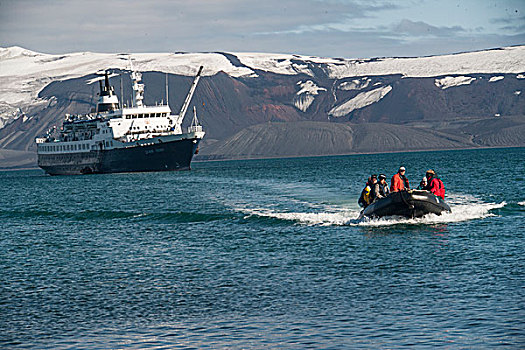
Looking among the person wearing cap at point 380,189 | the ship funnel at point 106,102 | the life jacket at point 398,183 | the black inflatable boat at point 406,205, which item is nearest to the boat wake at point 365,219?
the black inflatable boat at point 406,205

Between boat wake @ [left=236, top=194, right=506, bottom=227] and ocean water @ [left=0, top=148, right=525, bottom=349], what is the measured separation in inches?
4.3

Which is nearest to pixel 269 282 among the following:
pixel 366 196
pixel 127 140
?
pixel 366 196

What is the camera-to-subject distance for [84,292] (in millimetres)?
22422

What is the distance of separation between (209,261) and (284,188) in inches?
1757

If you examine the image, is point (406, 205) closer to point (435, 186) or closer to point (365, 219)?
point (435, 186)

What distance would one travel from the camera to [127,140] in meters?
123

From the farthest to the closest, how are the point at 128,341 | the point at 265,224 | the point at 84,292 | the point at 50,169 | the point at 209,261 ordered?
the point at 50,169 < the point at 265,224 < the point at 209,261 < the point at 84,292 < the point at 128,341

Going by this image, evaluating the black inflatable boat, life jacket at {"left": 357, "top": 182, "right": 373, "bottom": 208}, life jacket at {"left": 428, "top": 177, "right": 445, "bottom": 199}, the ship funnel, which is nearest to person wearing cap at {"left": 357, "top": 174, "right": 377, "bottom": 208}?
life jacket at {"left": 357, "top": 182, "right": 373, "bottom": 208}

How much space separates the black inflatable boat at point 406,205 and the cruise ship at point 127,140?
84.8m

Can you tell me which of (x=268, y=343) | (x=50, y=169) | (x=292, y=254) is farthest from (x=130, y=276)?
(x=50, y=169)

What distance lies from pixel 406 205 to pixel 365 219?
2600mm

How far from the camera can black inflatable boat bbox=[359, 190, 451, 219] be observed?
111 ft

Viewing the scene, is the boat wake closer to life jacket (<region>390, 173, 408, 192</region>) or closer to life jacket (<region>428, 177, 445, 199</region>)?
life jacket (<region>428, 177, 445, 199</region>)

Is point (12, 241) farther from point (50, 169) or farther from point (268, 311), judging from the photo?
point (50, 169)
